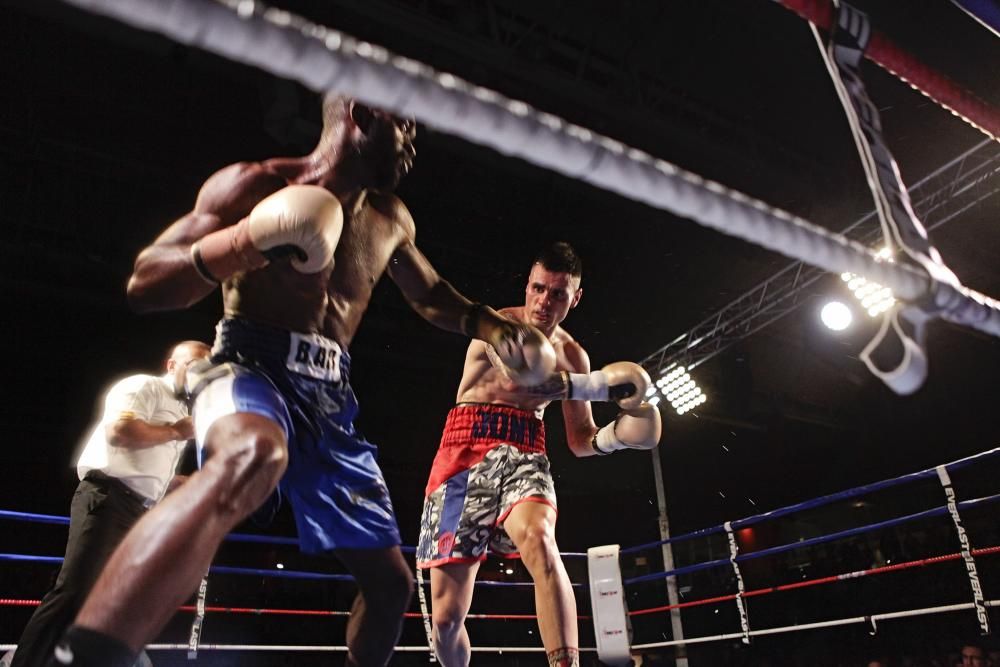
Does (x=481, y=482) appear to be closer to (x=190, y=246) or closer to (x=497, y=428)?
(x=497, y=428)

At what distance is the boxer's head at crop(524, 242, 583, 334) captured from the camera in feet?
8.81

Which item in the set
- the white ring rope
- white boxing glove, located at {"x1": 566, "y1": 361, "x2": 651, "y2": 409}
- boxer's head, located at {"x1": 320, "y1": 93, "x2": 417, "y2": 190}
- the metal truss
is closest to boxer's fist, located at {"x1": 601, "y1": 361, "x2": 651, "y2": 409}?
white boxing glove, located at {"x1": 566, "y1": 361, "x2": 651, "y2": 409}

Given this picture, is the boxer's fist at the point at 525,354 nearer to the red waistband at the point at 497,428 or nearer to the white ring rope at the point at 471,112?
the white ring rope at the point at 471,112

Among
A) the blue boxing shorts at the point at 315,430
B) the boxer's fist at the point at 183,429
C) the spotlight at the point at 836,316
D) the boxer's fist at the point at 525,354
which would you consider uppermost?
the spotlight at the point at 836,316

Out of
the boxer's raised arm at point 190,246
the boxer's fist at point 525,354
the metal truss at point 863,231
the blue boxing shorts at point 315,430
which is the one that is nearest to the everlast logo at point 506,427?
the boxer's fist at point 525,354

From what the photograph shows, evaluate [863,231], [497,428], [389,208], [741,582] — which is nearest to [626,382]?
[497,428]

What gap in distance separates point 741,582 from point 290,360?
319cm

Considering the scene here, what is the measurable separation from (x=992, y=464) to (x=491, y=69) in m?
8.09

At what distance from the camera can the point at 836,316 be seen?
680cm

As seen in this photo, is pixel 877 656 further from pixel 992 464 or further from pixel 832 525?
pixel 832 525

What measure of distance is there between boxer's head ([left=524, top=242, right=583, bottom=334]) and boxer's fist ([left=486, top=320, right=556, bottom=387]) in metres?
0.99

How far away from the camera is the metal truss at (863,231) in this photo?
17.8 feet

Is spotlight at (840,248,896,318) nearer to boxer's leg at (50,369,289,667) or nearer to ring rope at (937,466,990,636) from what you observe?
ring rope at (937,466,990,636)

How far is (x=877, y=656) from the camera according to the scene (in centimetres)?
659
